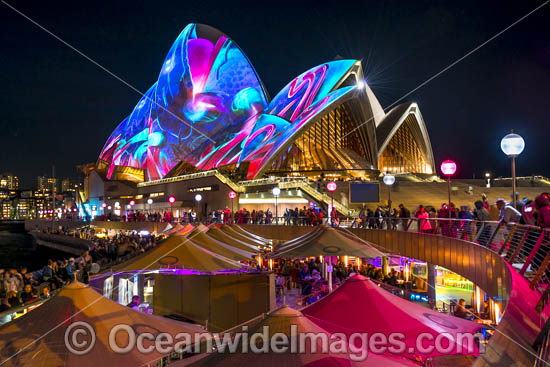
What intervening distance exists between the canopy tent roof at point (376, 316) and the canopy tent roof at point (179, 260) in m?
3.75

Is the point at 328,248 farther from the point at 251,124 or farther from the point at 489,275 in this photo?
the point at 251,124

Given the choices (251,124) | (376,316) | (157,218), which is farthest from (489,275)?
(251,124)

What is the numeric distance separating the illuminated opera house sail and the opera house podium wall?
19.3m

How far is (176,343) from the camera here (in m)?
5.19

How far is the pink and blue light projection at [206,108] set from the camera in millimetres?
44938

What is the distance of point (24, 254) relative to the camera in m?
42.8

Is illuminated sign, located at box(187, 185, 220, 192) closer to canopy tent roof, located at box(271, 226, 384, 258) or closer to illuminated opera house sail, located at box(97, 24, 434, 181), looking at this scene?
illuminated opera house sail, located at box(97, 24, 434, 181)

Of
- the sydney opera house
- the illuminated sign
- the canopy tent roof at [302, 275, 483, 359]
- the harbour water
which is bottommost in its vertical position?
the harbour water

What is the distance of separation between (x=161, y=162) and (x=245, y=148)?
57.9 ft

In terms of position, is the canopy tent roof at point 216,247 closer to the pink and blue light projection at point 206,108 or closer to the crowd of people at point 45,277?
the crowd of people at point 45,277

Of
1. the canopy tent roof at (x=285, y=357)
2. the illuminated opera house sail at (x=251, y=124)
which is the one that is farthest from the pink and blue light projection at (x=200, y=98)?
the canopy tent roof at (x=285, y=357)

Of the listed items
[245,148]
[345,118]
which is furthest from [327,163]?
[245,148]

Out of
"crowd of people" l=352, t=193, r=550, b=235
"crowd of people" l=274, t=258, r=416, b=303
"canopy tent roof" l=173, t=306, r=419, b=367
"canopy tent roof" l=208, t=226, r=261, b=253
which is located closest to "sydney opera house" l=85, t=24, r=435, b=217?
"crowd of people" l=352, t=193, r=550, b=235

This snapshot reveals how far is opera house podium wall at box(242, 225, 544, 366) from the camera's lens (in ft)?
7.79
